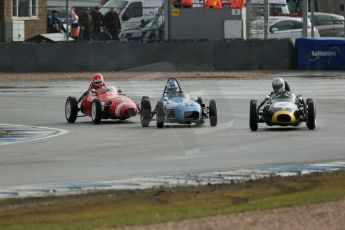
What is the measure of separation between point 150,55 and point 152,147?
2046cm

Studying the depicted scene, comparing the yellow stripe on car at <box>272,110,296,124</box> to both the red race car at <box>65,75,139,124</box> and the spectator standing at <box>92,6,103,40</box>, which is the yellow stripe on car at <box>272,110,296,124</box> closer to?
the red race car at <box>65,75,139,124</box>

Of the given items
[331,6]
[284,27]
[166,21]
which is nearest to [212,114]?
[166,21]

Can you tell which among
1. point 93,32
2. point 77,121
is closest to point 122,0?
point 93,32

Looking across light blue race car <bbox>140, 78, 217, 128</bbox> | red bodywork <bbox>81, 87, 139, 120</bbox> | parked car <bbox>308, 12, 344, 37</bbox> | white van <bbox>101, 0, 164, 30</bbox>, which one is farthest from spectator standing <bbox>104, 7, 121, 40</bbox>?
light blue race car <bbox>140, 78, 217, 128</bbox>

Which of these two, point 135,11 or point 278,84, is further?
point 135,11

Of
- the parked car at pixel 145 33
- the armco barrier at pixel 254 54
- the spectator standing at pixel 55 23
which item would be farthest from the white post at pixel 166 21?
the spectator standing at pixel 55 23

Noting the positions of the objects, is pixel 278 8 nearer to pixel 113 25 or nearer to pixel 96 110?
pixel 113 25

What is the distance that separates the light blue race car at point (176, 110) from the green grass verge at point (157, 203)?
763 cm

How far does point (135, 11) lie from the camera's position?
45.2 m

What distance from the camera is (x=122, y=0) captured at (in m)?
47.5

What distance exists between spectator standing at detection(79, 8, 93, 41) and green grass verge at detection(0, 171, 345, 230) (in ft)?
96.6

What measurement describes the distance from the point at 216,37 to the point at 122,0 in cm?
781

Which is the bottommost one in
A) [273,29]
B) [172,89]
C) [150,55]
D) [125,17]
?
[172,89]

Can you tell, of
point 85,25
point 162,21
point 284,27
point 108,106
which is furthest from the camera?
point 284,27
